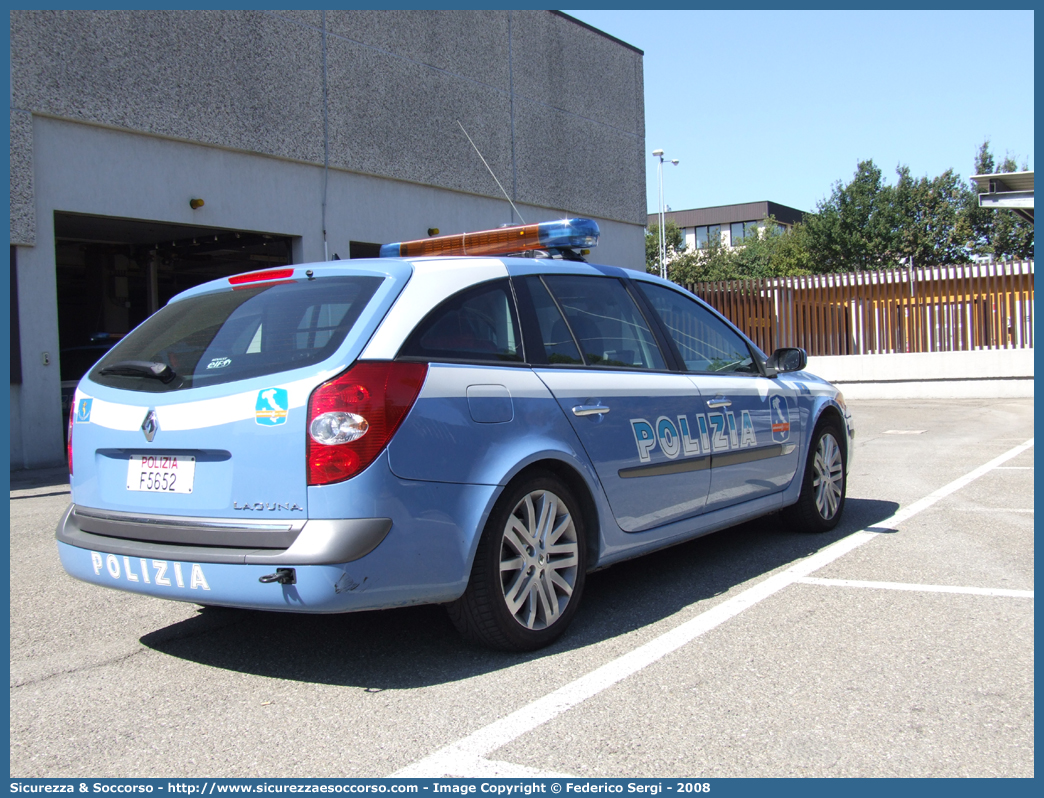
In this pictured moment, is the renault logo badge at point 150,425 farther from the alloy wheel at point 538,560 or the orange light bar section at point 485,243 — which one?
the orange light bar section at point 485,243

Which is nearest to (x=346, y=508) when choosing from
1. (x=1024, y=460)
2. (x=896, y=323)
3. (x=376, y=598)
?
(x=376, y=598)

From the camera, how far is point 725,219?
69.9 meters

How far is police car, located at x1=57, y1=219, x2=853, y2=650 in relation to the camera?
3316mm

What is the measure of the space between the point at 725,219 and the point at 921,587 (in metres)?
67.9

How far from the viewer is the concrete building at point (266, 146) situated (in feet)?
38.3

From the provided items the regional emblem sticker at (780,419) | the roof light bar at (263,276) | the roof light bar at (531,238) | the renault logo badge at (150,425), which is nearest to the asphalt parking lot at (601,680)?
the regional emblem sticker at (780,419)

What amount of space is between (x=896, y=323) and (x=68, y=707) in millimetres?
21273

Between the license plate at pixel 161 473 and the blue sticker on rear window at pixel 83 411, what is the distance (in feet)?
1.16

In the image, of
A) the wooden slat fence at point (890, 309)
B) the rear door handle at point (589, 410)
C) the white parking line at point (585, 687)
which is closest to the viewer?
the white parking line at point (585, 687)

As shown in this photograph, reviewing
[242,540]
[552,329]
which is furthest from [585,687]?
[552,329]

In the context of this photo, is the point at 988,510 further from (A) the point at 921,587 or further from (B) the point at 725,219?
(B) the point at 725,219

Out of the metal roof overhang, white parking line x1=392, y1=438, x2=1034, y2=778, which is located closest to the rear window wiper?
white parking line x1=392, y1=438, x2=1034, y2=778

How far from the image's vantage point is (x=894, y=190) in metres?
42.7

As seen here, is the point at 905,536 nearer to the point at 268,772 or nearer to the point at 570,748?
the point at 570,748
